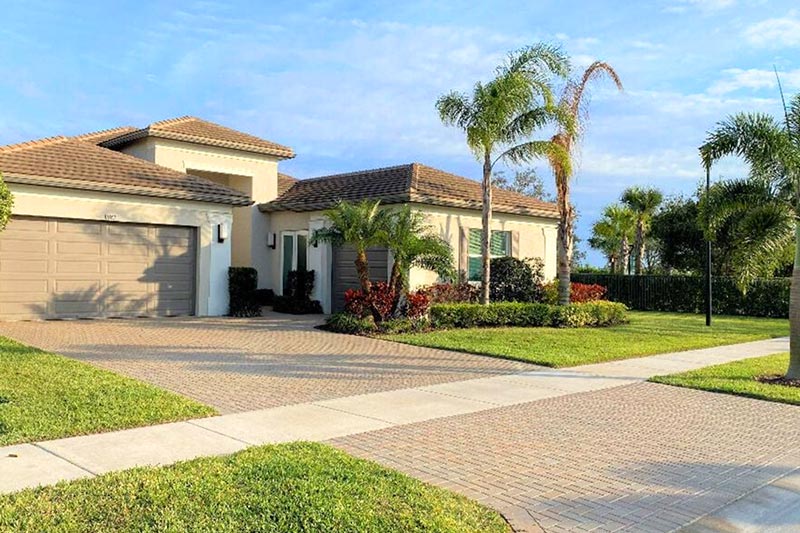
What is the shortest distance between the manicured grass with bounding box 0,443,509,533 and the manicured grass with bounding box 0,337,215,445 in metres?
1.77

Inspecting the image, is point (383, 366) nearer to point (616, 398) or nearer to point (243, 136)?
point (616, 398)

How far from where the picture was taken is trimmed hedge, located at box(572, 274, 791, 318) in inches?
975

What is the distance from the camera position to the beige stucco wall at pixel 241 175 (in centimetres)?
2252

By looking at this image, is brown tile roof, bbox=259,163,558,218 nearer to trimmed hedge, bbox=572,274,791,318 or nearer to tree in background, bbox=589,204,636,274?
trimmed hedge, bbox=572,274,791,318

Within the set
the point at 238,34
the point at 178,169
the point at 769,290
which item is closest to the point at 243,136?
the point at 178,169

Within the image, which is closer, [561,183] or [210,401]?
[210,401]

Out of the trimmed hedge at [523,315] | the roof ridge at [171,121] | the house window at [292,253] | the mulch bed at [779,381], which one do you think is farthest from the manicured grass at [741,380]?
the roof ridge at [171,121]

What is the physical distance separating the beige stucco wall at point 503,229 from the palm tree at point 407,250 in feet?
6.76

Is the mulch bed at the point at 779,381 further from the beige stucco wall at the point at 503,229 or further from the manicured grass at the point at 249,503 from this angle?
the beige stucco wall at the point at 503,229

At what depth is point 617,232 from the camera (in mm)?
36812

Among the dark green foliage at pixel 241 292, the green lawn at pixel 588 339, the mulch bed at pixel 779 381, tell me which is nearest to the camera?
the mulch bed at pixel 779 381

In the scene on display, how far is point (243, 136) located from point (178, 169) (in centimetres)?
298

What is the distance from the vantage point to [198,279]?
19156mm

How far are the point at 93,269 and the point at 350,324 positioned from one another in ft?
22.0
